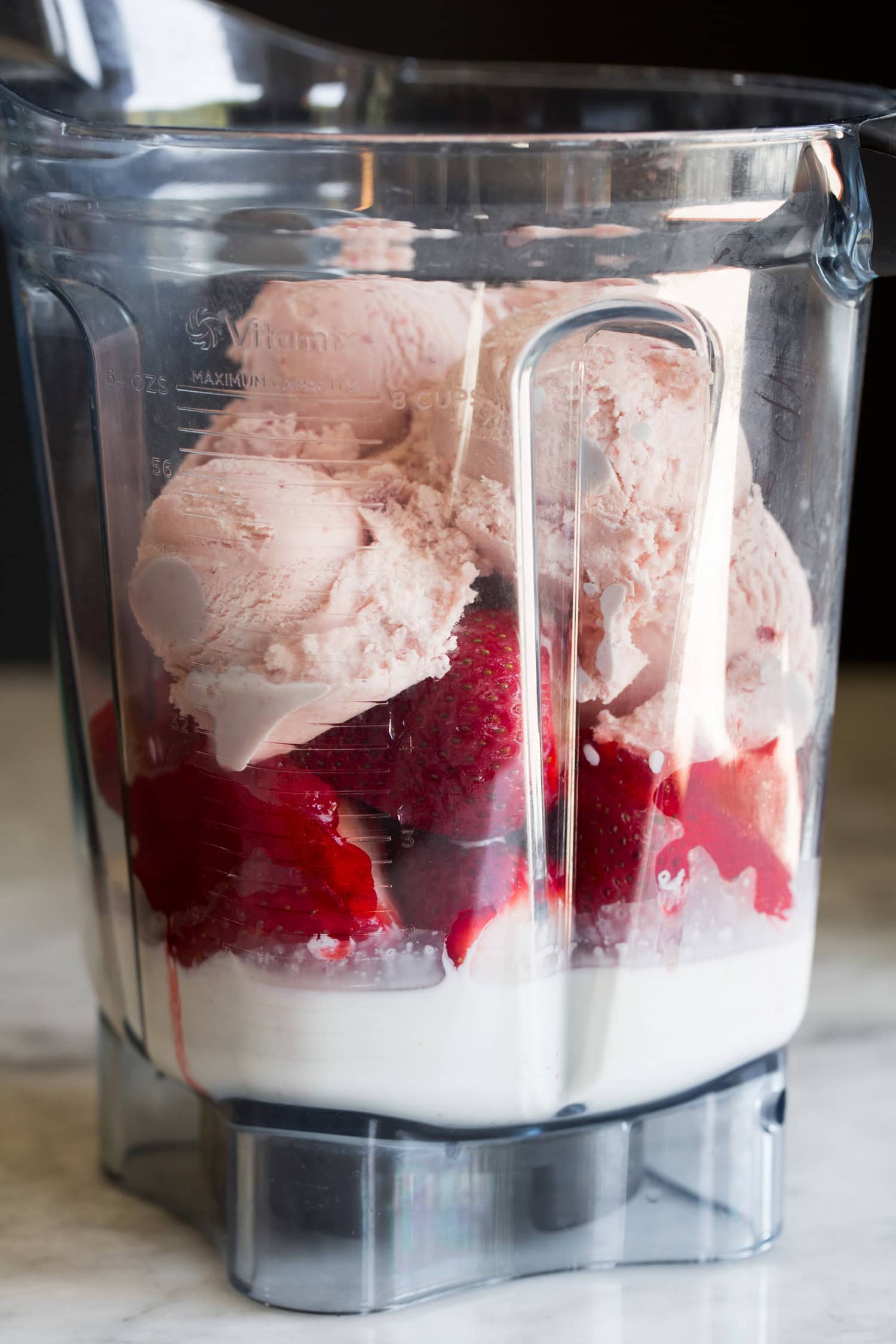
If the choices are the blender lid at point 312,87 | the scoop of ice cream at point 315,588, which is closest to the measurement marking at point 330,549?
the scoop of ice cream at point 315,588

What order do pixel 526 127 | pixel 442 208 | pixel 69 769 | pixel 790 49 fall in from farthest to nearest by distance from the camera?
pixel 790 49
pixel 526 127
pixel 69 769
pixel 442 208

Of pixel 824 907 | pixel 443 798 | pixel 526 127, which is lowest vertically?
pixel 824 907

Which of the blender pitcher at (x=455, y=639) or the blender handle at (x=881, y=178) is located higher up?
the blender handle at (x=881, y=178)

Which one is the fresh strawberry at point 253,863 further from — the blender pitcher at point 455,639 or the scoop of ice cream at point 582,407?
the scoop of ice cream at point 582,407

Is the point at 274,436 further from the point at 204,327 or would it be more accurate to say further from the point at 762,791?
the point at 762,791

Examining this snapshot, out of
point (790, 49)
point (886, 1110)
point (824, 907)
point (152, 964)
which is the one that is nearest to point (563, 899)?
point (152, 964)

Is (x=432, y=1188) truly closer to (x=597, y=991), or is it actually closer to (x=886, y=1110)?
(x=597, y=991)

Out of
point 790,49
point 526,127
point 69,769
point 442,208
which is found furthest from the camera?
point 790,49
